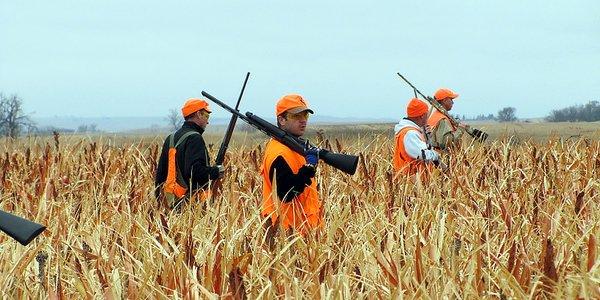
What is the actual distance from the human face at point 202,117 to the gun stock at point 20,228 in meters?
4.62

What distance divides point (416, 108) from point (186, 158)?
2.34 meters

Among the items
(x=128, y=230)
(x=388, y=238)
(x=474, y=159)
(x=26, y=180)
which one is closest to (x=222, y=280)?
A: (x=388, y=238)

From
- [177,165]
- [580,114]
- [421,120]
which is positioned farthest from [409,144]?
[580,114]

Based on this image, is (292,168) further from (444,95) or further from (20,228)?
(444,95)

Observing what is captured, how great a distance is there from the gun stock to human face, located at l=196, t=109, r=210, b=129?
15.1 feet

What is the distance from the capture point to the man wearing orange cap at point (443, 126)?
858 cm

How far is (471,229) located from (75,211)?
2.32 metres

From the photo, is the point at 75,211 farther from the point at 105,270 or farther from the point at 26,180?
the point at 26,180

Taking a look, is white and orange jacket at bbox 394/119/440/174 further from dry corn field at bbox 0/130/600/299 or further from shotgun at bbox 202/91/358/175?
shotgun at bbox 202/91/358/175

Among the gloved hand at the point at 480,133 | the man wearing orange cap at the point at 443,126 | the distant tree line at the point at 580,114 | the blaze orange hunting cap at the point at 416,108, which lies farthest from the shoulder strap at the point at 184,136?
the distant tree line at the point at 580,114

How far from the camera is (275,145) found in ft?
16.2

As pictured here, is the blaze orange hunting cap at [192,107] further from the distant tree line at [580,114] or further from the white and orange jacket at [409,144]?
the distant tree line at [580,114]

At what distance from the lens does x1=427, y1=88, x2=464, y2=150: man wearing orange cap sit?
858 centimetres

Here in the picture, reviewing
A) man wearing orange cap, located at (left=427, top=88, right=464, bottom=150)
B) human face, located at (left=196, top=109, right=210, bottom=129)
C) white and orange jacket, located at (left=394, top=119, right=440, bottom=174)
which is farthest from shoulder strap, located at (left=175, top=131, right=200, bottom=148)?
man wearing orange cap, located at (left=427, top=88, right=464, bottom=150)
